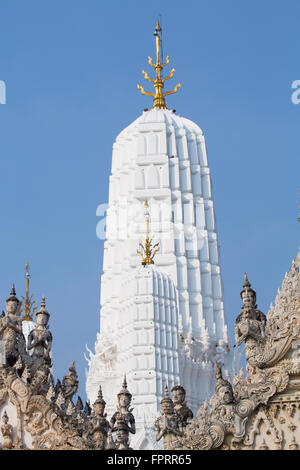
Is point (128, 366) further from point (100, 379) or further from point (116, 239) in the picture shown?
point (116, 239)

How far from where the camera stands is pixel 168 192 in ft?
186

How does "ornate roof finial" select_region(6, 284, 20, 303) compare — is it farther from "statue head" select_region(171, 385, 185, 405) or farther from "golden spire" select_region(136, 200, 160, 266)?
"golden spire" select_region(136, 200, 160, 266)

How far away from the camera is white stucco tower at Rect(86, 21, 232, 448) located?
4791 centimetres

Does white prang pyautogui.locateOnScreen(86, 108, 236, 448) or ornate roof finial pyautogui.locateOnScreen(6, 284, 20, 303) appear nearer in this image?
ornate roof finial pyautogui.locateOnScreen(6, 284, 20, 303)

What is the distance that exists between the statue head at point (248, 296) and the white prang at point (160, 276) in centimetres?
2599

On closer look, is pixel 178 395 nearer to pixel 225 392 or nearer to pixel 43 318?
pixel 225 392

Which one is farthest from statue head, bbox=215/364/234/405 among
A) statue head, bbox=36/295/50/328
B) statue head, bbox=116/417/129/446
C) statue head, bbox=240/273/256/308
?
statue head, bbox=36/295/50/328

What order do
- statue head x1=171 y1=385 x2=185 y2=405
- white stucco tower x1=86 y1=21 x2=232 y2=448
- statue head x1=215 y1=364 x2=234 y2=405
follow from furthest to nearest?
1. white stucco tower x1=86 y1=21 x2=232 y2=448
2. statue head x1=171 y1=385 x2=185 y2=405
3. statue head x1=215 y1=364 x2=234 y2=405

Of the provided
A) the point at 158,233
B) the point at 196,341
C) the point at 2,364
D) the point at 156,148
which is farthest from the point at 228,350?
the point at 2,364

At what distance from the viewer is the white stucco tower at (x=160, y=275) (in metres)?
47.9

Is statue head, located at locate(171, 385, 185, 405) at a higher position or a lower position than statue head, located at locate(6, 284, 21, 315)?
lower

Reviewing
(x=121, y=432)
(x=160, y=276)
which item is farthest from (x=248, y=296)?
(x=160, y=276)

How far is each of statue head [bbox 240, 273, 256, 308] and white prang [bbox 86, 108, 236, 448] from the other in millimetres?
25987

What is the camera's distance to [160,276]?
1967 inches
